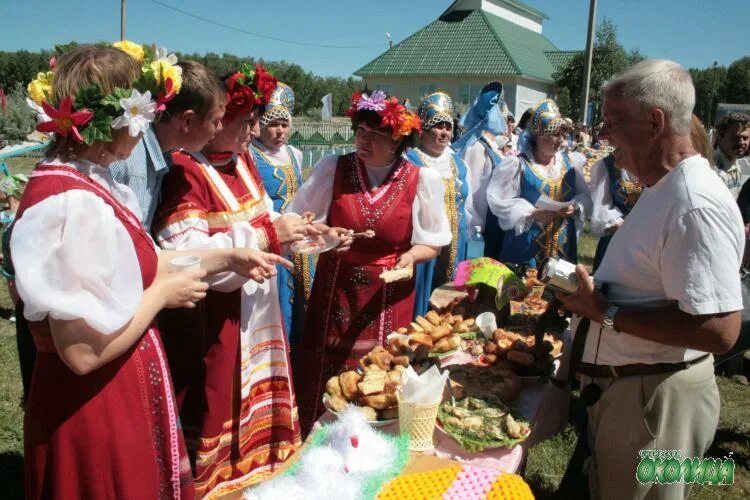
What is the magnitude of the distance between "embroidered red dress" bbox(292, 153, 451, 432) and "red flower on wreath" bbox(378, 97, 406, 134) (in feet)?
0.94

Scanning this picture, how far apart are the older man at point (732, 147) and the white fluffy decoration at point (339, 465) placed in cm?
444

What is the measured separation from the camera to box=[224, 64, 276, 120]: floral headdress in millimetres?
2236

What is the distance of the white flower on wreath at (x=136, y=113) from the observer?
1.47 m

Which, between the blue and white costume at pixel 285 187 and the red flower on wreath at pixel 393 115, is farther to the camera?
the blue and white costume at pixel 285 187

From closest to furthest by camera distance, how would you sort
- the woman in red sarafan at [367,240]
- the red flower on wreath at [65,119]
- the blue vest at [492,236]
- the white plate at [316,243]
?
the red flower on wreath at [65,119] → the white plate at [316,243] → the woman in red sarafan at [367,240] → the blue vest at [492,236]

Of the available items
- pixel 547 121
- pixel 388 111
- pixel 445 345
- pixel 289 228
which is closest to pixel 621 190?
pixel 547 121

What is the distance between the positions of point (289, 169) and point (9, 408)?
2599 millimetres

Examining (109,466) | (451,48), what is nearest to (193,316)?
(109,466)

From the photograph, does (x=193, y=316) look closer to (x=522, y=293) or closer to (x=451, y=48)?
(x=522, y=293)

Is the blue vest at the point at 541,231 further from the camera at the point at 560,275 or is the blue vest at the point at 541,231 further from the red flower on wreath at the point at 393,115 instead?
the camera at the point at 560,275

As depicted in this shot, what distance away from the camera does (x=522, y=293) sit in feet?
9.19

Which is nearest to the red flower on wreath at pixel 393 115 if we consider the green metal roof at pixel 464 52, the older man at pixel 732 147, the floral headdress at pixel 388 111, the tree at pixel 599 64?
the floral headdress at pixel 388 111

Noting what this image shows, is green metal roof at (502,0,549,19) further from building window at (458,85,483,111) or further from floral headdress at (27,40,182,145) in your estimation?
floral headdress at (27,40,182,145)

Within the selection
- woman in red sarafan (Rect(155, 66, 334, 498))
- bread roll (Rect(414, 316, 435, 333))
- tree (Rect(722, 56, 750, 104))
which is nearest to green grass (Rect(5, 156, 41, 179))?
woman in red sarafan (Rect(155, 66, 334, 498))
